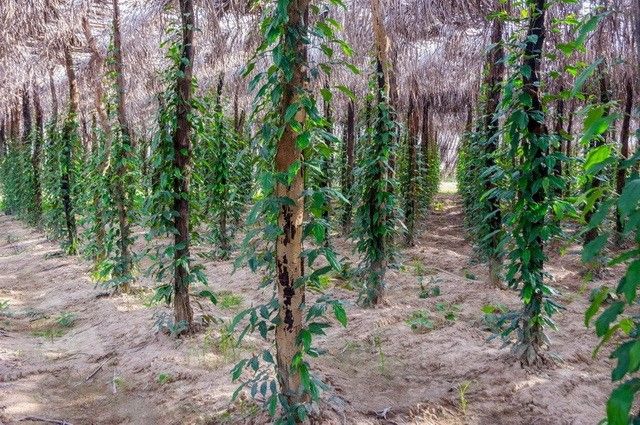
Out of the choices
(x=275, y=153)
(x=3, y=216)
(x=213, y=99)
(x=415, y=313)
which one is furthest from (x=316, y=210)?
(x=3, y=216)

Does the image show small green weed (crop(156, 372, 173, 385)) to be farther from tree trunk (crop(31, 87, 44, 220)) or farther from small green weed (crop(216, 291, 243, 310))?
tree trunk (crop(31, 87, 44, 220))

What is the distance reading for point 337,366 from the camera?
3.79 m

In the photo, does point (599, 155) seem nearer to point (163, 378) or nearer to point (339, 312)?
point (339, 312)

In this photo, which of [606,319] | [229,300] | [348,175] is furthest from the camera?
[348,175]

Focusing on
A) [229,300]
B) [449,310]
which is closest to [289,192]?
[449,310]

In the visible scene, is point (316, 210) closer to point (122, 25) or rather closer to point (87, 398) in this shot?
point (87, 398)

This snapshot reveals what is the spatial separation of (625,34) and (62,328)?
704 centimetres

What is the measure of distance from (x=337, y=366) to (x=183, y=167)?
203cm

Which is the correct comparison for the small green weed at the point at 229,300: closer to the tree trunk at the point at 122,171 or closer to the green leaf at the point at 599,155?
the tree trunk at the point at 122,171

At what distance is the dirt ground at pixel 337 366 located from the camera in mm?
3037

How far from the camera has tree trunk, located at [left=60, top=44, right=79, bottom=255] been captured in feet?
25.2

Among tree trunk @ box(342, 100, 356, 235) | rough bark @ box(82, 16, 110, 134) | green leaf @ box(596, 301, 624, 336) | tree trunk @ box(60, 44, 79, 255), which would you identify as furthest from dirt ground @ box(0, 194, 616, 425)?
tree trunk @ box(342, 100, 356, 235)

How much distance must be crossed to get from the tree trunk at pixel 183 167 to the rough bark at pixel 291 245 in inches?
67.8

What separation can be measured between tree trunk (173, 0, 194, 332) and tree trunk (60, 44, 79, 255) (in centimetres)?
423
